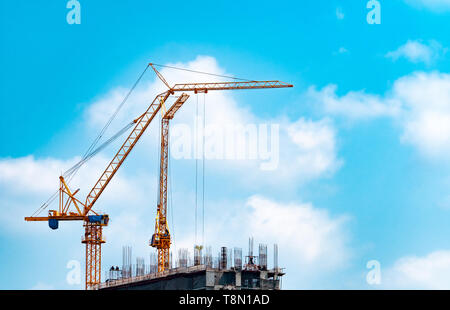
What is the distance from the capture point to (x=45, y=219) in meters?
178

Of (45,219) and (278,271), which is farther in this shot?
(45,219)

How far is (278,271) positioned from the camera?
442 ft

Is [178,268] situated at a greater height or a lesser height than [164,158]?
lesser
